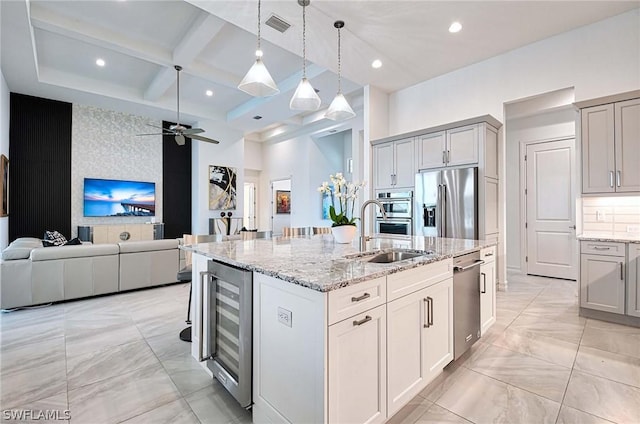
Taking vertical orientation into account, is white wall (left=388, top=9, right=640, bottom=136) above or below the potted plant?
above

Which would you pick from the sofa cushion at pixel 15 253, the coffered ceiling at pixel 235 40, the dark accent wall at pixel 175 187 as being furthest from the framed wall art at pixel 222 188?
the sofa cushion at pixel 15 253

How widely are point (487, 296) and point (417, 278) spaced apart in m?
1.32

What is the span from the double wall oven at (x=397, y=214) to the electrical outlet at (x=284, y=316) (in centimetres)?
342

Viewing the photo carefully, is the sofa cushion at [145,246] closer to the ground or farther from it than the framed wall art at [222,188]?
closer to the ground

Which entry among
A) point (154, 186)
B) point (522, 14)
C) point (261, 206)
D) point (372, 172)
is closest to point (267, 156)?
point (261, 206)

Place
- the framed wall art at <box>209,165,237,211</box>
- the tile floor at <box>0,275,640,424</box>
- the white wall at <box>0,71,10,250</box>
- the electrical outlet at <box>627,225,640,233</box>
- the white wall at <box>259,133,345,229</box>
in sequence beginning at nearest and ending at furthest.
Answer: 1. the tile floor at <box>0,275,640,424</box>
2. the electrical outlet at <box>627,225,640,233</box>
3. the white wall at <box>0,71,10,250</box>
4. the framed wall art at <box>209,165,237,211</box>
5. the white wall at <box>259,133,345,229</box>

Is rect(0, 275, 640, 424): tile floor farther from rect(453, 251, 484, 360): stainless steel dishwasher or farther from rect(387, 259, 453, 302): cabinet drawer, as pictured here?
rect(387, 259, 453, 302): cabinet drawer

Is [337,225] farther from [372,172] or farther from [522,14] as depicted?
[522,14]

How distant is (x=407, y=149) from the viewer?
463 centimetres

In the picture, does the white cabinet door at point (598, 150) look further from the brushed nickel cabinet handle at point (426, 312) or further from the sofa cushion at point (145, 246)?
the sofa cushion at point (145, 246)

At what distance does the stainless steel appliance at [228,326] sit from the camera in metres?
1.60

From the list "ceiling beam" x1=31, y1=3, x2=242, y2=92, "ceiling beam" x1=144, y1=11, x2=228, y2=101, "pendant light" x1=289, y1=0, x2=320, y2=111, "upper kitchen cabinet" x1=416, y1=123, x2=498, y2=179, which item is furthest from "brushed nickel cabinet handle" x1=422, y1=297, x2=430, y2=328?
"ceiling beam" x1=31, y1=3, x2=242, y2=92

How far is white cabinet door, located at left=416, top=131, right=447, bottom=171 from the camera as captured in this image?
4242mm

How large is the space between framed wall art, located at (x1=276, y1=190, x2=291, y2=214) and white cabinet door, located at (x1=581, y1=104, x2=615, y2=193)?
7.68 metres
